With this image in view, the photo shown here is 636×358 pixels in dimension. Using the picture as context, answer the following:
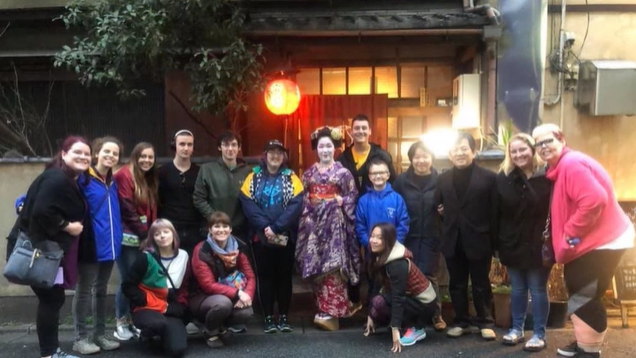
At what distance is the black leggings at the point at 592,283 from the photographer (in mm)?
4645

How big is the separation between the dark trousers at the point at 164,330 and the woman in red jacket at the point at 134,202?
0.52m

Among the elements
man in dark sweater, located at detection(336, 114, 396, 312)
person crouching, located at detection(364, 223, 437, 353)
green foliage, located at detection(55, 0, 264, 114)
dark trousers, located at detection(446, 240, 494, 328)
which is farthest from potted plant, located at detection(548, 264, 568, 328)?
green foliage, located at detection(55, 0, 264, 114)

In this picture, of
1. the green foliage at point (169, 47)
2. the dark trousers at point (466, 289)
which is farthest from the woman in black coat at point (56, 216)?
the dark trousers at point (466, 289)

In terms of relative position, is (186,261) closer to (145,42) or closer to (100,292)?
(100,292)

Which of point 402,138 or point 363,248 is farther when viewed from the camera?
point 402,138

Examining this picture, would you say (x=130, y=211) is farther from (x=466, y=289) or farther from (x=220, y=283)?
(x=466, y=289)

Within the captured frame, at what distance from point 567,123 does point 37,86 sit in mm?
8026

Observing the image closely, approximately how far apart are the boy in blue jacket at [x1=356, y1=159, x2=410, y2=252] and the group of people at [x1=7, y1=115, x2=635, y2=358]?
1cm

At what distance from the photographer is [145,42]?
612 cm

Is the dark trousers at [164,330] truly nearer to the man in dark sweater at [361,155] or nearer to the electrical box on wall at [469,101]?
the man in dark sweater at [361,155]

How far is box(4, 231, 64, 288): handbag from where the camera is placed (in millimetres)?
4691

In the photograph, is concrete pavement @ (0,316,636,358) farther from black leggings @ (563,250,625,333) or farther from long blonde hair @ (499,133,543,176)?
long blonde hair @ (499,133,543,176)

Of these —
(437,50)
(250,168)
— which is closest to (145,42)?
(250,168)

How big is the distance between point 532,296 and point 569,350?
0.59 metres
